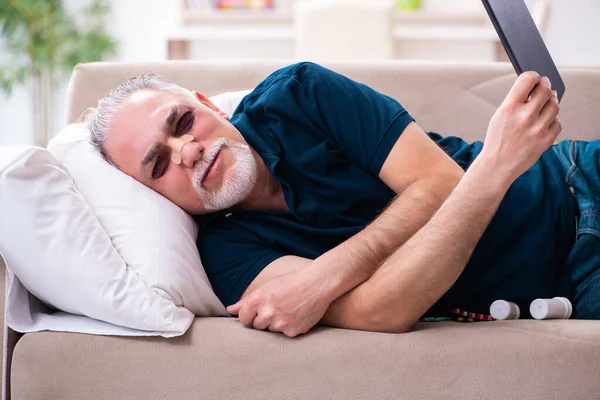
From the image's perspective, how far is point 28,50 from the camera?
470 cm

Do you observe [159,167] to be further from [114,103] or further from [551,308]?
[551,308]

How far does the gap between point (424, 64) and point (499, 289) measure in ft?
2.21

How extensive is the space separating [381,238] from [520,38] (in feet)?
1.31

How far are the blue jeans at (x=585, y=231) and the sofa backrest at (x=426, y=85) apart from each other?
0.29m

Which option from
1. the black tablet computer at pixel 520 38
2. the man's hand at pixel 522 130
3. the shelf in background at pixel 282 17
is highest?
the black tablet computer at pixel 520 38

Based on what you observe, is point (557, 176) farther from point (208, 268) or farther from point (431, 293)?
point (208, 268)

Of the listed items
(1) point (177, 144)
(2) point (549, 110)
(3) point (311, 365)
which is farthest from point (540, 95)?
(1) point (177, 144)

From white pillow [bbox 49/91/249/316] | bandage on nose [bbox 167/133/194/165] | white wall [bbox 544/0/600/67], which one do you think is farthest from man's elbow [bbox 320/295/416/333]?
white wall [bbox 544/0/600/67]

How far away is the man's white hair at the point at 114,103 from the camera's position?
58.3 inches

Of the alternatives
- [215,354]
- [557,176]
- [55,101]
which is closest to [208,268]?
[215,354]

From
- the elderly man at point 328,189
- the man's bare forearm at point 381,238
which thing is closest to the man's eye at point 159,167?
the elderly man at point 328,189

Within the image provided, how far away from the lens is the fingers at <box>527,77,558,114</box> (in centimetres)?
113

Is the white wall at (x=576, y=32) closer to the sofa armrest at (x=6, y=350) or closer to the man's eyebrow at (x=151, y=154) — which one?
the man's eyebrow at (x=151, y=154)

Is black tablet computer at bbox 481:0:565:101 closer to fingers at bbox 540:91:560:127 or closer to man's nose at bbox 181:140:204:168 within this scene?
fingers at bbox 540:91:560:127
